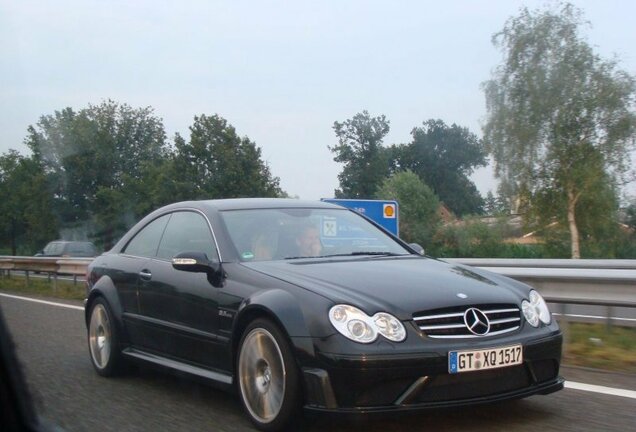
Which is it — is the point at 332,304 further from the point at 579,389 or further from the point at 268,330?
the point at 579,389

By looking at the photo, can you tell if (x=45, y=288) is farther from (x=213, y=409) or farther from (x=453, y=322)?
(x=453, y=322)

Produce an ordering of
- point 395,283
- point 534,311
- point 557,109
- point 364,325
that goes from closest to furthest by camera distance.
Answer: point 364,325, point 395,283, point 534,311, point 557,109

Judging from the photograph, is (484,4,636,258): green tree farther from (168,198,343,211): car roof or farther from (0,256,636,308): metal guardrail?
(168,198,343,211): car roof

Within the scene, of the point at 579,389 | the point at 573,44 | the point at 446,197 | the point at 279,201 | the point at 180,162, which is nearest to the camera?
the point at 579,389

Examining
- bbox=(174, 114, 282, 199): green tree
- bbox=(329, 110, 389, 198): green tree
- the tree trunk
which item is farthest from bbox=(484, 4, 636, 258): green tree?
bbox=(174, 114, 282, 199): green tree

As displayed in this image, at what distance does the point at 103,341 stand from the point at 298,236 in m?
2.23

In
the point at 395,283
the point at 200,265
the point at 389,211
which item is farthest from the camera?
the point at 389,211

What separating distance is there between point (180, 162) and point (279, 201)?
146 feet

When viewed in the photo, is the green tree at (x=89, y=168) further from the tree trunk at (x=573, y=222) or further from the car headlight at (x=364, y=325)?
the car headlight at (x=364, y=325)

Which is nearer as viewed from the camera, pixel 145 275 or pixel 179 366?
pixel 179 366

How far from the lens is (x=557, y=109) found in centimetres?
4762

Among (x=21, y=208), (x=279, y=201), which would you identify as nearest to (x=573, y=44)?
(x=21, y=208)

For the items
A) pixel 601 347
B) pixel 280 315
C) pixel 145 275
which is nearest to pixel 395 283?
pixel 280 315

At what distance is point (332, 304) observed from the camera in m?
4.79
